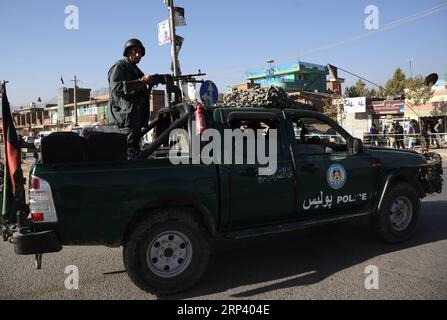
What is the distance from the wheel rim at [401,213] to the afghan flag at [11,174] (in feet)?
14.6

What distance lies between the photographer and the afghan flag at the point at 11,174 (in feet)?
13.6

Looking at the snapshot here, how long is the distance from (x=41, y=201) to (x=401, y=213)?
444 cm

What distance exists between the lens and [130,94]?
16.8ft

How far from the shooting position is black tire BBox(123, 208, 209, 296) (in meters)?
3.98

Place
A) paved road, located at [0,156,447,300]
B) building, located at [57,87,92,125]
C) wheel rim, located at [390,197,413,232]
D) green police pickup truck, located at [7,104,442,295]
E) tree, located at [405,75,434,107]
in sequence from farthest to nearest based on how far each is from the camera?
building, located at [57,87,92,125], tree, located at [405,75,434,107], wheel rim, located at [390,197,413,232], paved road, located at [0,156,447,300], green police pickup truck, located at [7,104,442,295]

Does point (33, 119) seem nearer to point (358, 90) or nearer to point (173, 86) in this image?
point (358, 90)

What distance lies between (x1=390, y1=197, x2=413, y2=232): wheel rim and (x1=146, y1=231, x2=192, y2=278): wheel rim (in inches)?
115

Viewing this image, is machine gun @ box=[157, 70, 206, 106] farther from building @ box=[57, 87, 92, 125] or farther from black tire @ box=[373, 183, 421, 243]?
building @ box=[57, 87, 92, 125]

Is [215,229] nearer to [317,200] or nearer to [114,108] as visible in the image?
[317,200]

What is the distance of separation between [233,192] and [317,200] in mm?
1122

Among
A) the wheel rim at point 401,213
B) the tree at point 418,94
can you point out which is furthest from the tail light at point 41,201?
the tree at point 418,94

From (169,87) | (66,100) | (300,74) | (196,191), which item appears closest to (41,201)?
(196,191)

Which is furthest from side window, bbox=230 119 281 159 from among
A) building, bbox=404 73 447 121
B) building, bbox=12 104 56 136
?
building, bbox=12 104 56 136
